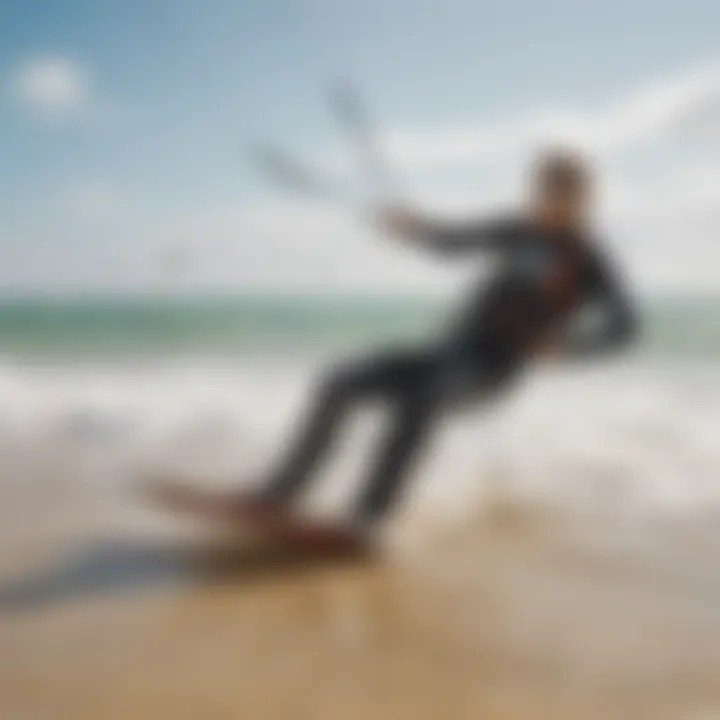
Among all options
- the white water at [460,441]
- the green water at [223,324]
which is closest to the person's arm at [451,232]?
the white water at [460,441]

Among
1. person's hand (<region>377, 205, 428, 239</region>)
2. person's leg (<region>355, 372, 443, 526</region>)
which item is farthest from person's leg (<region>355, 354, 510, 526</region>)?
person's hand (<region>377, 205, 428, 239</region>)

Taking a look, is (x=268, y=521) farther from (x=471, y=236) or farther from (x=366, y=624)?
(x=471, y=236)

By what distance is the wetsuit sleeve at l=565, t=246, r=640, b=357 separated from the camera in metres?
1.85

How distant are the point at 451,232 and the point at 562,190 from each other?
0.21 meters

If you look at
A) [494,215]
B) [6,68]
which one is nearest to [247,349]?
[6,68]

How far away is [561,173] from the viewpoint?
6.15ft

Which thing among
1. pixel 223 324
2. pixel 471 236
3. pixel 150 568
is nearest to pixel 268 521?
pixel 150 568

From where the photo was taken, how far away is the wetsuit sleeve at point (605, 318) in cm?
185

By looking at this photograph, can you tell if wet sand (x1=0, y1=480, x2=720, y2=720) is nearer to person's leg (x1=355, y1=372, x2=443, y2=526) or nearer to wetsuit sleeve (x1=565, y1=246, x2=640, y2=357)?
person's leg (x1=355, y1=372, x2=443, y2=526)

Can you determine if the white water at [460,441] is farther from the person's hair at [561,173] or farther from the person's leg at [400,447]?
the person's hair at [561,173]

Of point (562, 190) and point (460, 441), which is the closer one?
point (562, 190)

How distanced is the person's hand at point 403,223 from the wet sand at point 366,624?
56 cm

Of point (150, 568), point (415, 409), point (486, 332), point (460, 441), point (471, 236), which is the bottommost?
point (460, 441)

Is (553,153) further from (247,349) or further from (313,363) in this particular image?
(247,349)
